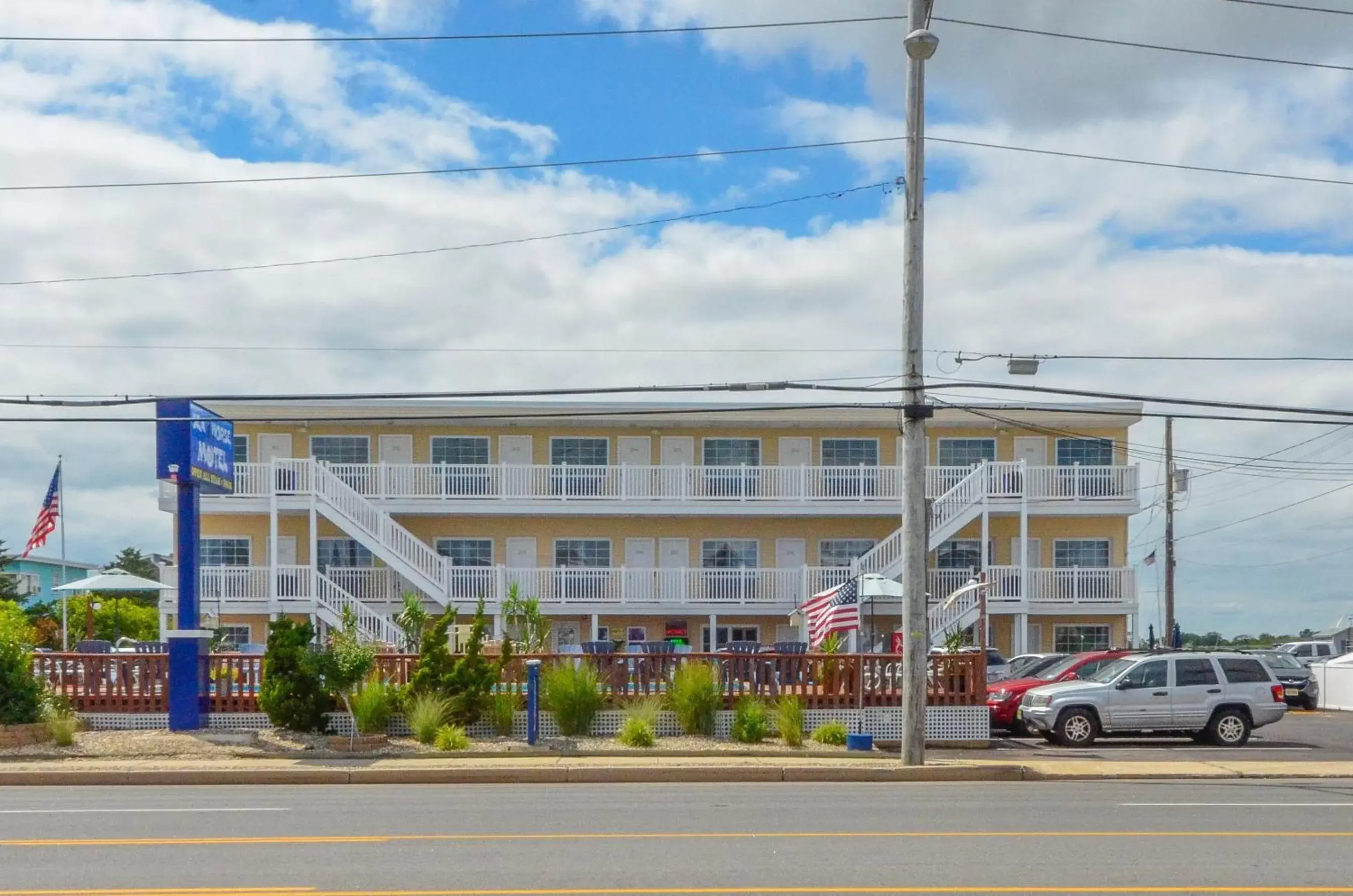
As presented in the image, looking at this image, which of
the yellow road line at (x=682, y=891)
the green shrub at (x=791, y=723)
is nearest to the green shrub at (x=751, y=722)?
the green shrub at (x=791, y=723)

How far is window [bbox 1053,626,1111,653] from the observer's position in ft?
125

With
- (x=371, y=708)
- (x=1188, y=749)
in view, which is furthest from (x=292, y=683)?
(x=1188, y=749)

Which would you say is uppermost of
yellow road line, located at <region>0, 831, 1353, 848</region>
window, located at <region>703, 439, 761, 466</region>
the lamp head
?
the lamp head

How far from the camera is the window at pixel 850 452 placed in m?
38.5

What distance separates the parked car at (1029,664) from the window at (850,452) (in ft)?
31.1

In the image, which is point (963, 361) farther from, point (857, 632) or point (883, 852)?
point (883, 852)

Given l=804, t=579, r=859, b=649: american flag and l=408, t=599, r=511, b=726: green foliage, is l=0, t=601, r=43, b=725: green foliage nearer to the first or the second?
l=408, t=599, r=511, b=726: green foliage

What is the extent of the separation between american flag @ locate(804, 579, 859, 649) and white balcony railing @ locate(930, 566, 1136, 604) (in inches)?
314

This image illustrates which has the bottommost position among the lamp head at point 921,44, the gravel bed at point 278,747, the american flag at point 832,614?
the gravel bed at point 278,747

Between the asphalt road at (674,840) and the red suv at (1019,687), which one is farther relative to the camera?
the red suv at (1019,687)

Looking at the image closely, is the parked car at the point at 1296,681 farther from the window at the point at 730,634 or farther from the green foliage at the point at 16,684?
the green foliage at the point at 16,684

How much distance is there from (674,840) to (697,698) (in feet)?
28.5

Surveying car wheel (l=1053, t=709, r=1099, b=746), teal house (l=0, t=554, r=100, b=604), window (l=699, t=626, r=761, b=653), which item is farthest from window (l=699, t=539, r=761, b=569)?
teal house (l=0, t=554, r=100, b=604)

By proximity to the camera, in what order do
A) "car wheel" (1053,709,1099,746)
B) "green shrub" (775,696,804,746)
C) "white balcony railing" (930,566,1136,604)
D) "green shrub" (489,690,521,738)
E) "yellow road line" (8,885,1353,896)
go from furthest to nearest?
"white balcony railing" (930,566,1136,604) < "car wheel" (1053,709,1099,746) < "green shrub" (489,690,521,738) < "green shrub" (775,696,804,746) < "yellow road line" (8,885,1353,896)
